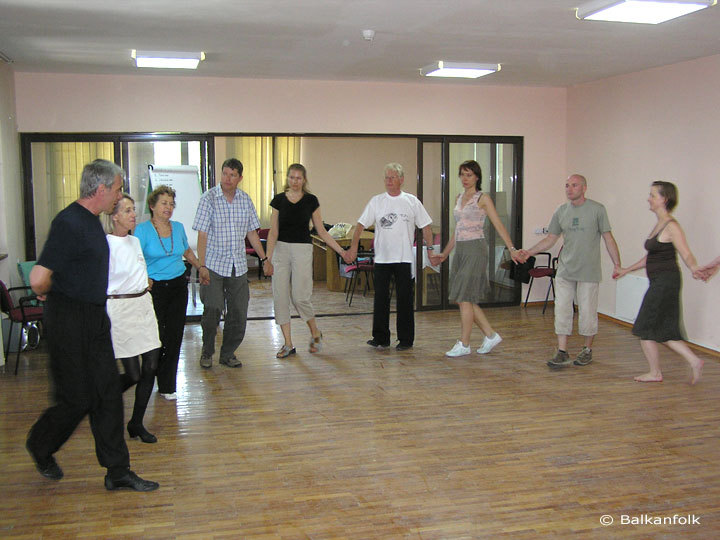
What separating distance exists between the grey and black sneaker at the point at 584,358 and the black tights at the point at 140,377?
354cm

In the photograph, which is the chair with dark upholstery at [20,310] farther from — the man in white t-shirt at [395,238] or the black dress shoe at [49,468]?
the man in white t-shirt at [395,238]

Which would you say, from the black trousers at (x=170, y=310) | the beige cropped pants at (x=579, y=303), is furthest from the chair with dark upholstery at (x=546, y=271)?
the black trousers at (x=170, y=310)

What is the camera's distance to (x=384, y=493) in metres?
3.52

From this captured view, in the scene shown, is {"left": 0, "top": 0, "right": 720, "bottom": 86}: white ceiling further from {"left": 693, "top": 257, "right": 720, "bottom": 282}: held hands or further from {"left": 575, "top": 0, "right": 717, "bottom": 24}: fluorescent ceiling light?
{"left": 693, "top": 257, "right": 720, "bottom": 282}: held hands

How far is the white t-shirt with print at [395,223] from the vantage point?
6.36 metres

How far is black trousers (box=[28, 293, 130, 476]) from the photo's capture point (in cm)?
324

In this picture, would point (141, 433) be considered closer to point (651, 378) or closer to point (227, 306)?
point (227, 306)

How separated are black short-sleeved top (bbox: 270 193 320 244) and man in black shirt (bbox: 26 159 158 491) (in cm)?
269

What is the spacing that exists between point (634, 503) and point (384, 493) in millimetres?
1191

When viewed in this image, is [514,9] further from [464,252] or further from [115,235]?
[115,235]

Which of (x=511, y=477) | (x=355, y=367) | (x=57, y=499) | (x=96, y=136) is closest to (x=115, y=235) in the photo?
(x=57, y=499)

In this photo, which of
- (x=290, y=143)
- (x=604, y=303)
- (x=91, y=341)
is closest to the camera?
(x=91, y=341)

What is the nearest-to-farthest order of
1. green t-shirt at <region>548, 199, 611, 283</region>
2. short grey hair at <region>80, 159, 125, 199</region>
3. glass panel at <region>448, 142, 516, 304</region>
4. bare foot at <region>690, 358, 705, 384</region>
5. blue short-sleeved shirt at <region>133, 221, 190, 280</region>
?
short grey hair at <region>80, 159, 125, 199</region>
blue short-sleeved shirt at <region>133, 221, 190, 280</region>
bare foot at <region>690, 358, 705, 384</region>
green t-shirt at <region>548, 199, 611, 283</region>
glass panel at <region>448, 142, 516, 304</region>

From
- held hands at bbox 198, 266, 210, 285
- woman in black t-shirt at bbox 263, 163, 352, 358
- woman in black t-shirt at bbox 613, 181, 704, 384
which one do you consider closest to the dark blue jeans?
held hands at bbox 198, 266, 210, 285
